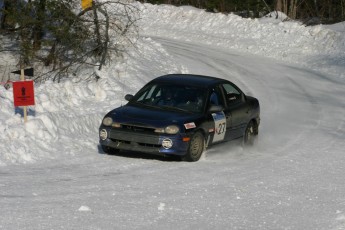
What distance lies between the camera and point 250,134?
1576 centimetres

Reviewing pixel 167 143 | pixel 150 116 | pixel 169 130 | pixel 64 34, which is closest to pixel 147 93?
pixel 150 116

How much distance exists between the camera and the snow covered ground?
9.33 m

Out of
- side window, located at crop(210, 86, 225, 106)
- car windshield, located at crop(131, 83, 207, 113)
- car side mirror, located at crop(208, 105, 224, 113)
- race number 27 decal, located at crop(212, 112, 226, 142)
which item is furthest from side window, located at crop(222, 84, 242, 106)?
car side mirror, located at crop(208, 105, 224, 113)

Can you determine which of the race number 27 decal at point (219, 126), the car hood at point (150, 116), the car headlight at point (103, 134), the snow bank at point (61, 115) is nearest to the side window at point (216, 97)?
the race number 27 decal at point (219, 126)

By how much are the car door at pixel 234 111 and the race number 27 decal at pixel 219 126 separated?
8.3 inches

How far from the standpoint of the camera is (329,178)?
12320mm

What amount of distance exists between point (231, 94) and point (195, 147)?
2.09 metres

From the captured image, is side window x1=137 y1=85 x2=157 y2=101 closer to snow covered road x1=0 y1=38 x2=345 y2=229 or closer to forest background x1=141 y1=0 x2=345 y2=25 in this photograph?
snow covered road x1=0 y1=38 x2=345 y2=229

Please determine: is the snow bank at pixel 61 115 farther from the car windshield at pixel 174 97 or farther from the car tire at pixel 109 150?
the car windshield at pixel 174 97

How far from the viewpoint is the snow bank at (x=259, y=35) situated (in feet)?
99.2

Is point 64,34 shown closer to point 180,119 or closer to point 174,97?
point 174,97

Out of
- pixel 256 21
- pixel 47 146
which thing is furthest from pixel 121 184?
pixel 256 21

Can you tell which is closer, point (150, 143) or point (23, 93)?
point (150, 143)

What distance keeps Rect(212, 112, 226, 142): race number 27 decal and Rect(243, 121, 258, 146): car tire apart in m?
1.13
